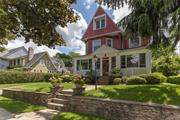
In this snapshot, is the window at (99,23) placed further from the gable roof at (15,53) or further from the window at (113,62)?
the gable roof at (15,53)

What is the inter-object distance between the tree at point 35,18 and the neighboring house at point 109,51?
11.9 m

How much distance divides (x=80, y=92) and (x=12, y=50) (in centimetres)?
4859

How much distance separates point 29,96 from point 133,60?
38.7 ft

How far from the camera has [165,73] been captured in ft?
85.1

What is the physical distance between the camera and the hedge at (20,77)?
35.5 m

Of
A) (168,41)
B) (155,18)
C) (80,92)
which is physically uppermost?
(155,18)

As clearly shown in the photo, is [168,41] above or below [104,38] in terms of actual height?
below

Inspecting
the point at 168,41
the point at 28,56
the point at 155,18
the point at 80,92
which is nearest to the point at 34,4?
the point at 80,92

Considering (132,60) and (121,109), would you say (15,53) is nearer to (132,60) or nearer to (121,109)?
(132,60)

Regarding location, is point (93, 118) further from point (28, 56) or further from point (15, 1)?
point (28, 56)

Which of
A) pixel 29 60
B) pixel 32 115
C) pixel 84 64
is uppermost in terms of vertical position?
pixel 29 60

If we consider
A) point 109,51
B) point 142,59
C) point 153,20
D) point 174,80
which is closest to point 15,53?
point 109,51

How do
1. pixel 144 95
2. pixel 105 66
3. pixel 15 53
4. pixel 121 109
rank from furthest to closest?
1. pixel 15 53
2. pixel 105 66
3. pixel 144 95
4. pixel 121 109

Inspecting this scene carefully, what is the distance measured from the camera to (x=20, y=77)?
1447 inches
